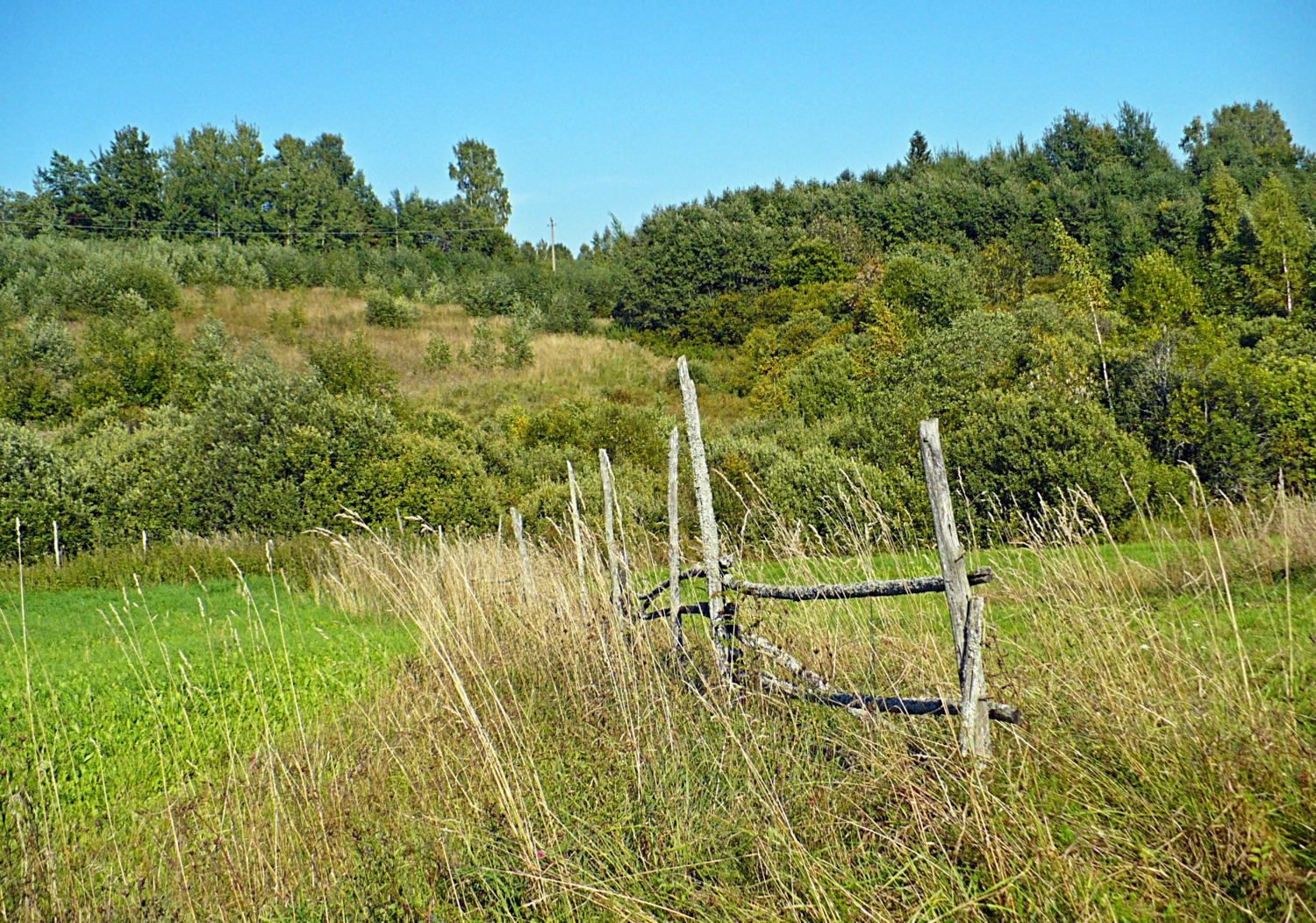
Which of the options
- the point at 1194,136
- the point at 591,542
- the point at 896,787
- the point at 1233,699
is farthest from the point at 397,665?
the point at 1194,136

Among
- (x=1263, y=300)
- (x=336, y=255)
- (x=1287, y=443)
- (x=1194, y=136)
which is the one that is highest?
(x=1194, y=136)

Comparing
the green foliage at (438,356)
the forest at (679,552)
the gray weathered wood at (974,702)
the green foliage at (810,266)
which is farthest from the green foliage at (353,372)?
the gray weathered wood at (974,702)

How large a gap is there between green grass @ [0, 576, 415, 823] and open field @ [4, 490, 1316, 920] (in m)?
0.44

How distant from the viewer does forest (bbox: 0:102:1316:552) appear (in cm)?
1966

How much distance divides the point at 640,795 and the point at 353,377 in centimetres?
2814

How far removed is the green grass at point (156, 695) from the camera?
4.86 m

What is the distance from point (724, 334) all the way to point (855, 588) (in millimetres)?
39153

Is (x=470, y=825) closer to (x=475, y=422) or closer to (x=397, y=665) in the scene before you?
(x=397, y=665)

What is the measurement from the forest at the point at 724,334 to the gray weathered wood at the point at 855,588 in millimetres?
1008

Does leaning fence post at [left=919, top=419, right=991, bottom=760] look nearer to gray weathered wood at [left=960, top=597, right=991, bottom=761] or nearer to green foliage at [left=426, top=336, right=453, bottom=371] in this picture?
gray weathered wood at [left=960, top=597, right=991, bottom=761]

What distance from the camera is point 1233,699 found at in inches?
139

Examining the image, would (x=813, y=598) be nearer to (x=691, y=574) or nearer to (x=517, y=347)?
(x=691, y=574)

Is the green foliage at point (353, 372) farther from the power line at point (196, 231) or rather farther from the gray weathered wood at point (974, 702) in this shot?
the power line at point (196, 231)

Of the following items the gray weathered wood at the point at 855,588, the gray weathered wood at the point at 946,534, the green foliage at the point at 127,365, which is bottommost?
the gray weathered wood at the point at 855,588
